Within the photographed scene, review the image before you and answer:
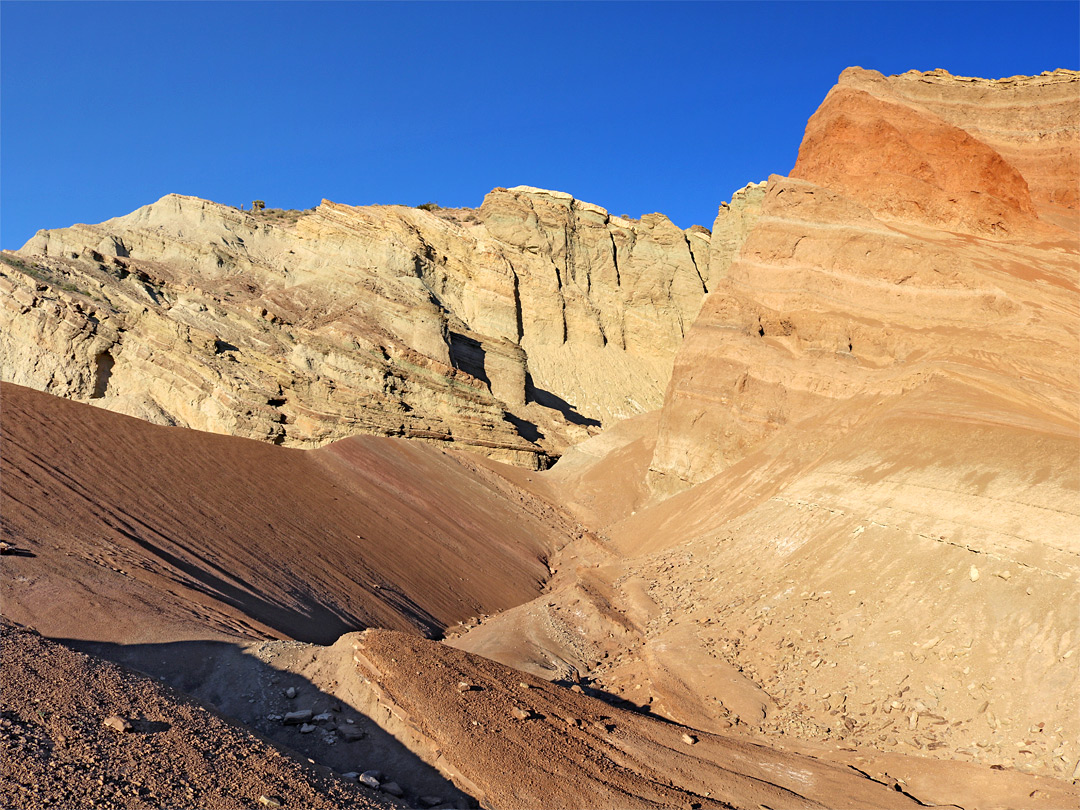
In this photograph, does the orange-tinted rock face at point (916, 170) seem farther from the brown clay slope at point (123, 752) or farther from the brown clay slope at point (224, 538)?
the brown clay slope at point (123, 752)

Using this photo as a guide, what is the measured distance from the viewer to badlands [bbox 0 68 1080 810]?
6145 millimetres

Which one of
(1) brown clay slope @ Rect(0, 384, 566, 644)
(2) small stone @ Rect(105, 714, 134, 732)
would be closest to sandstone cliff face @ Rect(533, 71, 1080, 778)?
(1) brown clay slope @ Rect(0, 384, 566, 644)

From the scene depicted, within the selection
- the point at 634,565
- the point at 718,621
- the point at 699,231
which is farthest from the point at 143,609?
the point at 699,231

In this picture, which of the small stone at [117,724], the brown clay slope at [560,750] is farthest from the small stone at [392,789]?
the small stone at [117,724]

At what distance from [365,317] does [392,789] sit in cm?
3392

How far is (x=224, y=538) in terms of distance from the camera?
44.1 feet

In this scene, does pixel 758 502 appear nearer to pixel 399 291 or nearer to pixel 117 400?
pixel 117 400

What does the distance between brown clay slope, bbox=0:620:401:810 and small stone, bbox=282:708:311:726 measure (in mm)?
694

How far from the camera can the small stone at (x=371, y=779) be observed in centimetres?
533

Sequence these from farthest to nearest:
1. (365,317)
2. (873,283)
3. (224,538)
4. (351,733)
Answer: (365,317) < (873,283) < (224,538) < (351,733)

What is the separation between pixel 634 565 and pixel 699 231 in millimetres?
44980

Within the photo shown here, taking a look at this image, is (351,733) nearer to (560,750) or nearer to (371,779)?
(371,779)

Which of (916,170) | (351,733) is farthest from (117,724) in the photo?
(916,170)

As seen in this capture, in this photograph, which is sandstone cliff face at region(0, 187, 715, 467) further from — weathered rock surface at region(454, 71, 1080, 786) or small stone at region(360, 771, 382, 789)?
small stone at region(360, 771, 382, 789)
